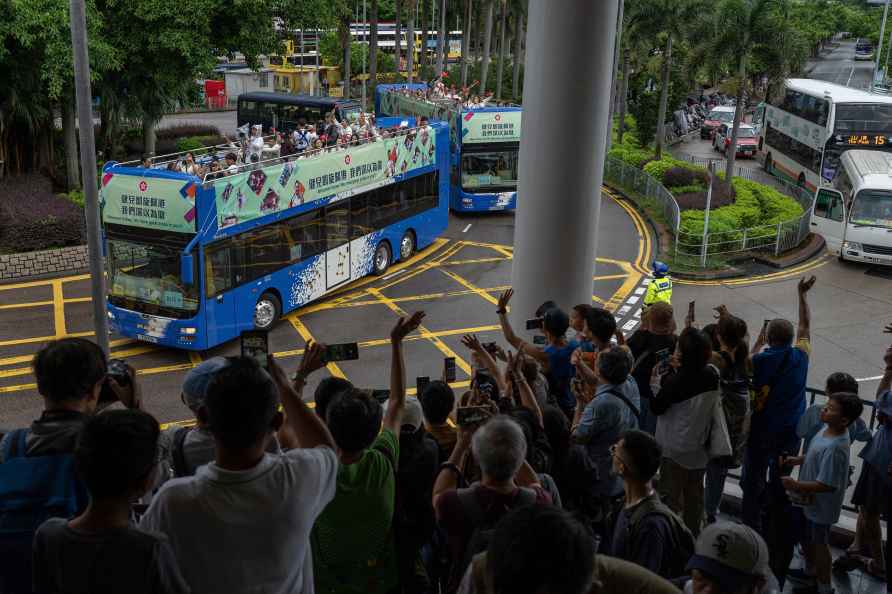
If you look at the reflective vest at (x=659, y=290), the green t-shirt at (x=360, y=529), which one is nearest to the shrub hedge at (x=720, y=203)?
the reflective vest at (x=659, y=290)

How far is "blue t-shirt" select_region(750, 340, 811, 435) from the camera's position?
7.07 metres

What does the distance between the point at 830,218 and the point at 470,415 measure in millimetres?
21055

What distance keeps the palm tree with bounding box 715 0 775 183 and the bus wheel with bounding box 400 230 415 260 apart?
38.8ft

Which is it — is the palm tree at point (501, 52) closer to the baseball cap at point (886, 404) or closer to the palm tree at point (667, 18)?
the palm tree at point (667, 18)

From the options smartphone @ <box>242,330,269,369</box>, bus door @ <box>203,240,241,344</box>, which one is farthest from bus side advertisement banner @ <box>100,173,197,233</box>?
smartphone @ <box>242,330,269,369</box>

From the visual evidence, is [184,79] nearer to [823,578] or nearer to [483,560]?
[823,578]

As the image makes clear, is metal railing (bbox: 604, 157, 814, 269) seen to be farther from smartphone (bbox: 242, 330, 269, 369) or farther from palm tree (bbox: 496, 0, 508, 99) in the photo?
palm tree (bbox: 496, 0, 508, 99)

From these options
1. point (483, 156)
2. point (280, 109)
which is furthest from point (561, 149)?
point (280, 109)

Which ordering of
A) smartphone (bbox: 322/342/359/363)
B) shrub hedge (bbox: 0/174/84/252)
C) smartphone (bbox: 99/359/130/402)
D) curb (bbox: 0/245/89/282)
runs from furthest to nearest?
1. shrub hedge (bbox: 0/174/84/252)
2. curb (bbox: 0/245/89/282)
3. smartphone (bbox: 99/359/130/402)
4. smartphone (bbox: 322/342/359/363)

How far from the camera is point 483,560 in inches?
125

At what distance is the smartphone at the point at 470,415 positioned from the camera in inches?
180

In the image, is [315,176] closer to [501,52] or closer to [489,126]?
[489,126]

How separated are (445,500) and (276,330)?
1346 cm

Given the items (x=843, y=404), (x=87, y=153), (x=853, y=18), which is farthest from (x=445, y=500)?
(x=853, y=18)
